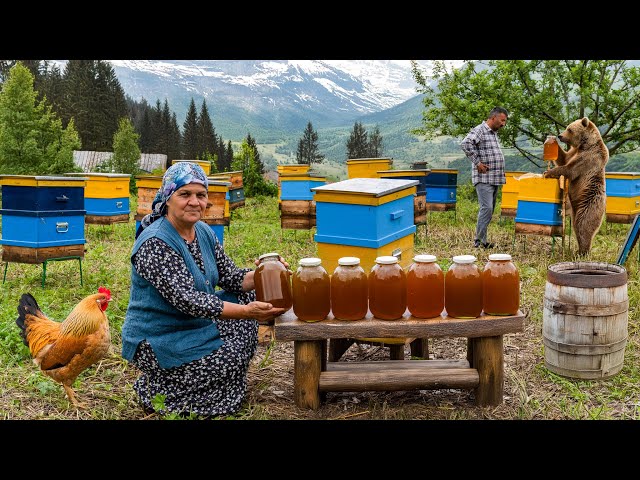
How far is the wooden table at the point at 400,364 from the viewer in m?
3.27

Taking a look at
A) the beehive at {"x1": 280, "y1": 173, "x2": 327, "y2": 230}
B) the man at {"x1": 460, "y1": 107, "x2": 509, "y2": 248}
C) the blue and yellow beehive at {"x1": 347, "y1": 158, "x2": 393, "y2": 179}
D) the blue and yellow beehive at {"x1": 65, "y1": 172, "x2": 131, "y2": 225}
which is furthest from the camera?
the blue and yellow beehive at {"x1": 347, "y1": 158, "x2": 393, "y2": 179}

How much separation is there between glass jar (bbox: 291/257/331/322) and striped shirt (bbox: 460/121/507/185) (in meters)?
6.14

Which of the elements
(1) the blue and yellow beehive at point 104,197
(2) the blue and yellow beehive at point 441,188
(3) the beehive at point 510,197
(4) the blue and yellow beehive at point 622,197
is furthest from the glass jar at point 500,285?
(1) the blue and yellow beehive at point 104,197

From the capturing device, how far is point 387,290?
329 cm

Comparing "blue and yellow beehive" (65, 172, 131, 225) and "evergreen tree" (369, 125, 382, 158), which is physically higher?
"evergreen tree" (369, 125, 382, 158)

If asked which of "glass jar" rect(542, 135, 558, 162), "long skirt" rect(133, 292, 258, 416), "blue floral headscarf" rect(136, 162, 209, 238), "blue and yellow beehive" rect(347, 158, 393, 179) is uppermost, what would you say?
"glass jar" rect(542, 135, 558, 162)

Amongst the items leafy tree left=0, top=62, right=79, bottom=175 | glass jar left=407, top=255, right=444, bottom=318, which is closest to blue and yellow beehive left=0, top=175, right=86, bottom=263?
glass jar left=407, top=255, right=444, bottom=318

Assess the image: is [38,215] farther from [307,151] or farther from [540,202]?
Result: [307,151]

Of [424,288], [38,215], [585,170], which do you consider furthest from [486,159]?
[38,215]

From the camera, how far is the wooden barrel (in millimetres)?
3973

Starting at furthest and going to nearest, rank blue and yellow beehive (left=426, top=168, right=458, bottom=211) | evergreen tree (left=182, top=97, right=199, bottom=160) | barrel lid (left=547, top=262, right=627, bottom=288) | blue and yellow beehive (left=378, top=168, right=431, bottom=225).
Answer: evergreen tree (left=182, top=97, right=199, bottom=160), blue and yellow beehive (left=426, top=168, right=458, bottom=211), blue and yellow beehive (left=378, top=168, right=431, bottom=225), barrel lid (left=547, top=262, right=627, bottom=288)

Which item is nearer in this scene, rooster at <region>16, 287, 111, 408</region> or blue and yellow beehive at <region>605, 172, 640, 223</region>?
rooster at <region>16, 287, 111, 408</region>

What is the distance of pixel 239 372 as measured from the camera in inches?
139

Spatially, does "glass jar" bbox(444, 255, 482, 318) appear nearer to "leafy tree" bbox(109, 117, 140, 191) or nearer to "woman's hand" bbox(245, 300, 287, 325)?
"woman's hand" bbox(245, 300, 287, 325)
